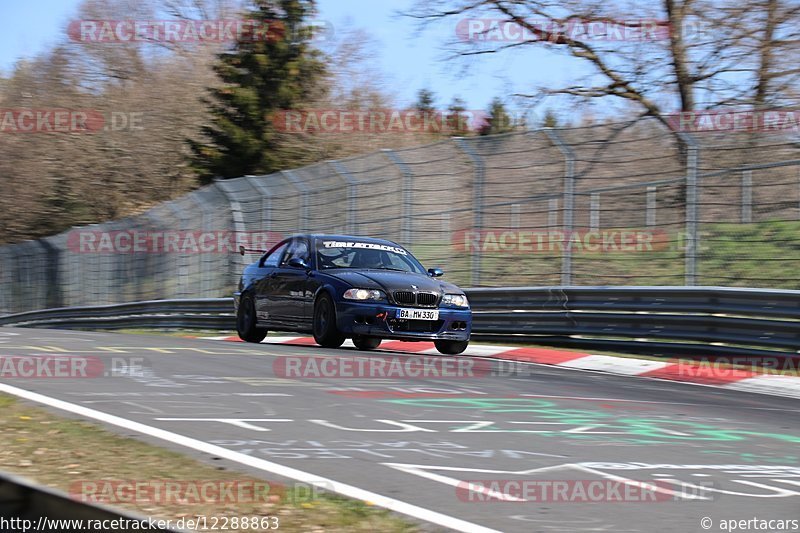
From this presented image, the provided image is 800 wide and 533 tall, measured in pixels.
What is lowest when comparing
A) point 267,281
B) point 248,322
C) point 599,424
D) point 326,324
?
point 599,424

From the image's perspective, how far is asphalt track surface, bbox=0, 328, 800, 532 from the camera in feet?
15.2

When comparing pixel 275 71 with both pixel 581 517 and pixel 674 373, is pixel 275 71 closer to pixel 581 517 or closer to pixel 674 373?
pixel 674 373

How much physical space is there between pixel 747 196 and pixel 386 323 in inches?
171

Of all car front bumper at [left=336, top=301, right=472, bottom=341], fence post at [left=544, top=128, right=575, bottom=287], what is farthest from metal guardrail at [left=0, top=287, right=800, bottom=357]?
car front bumper at [left=336, top=301, right=472, bottom=341]

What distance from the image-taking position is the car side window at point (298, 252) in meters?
14.2

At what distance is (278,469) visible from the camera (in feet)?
17.0

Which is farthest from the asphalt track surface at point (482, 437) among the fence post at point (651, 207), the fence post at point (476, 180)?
the fence post at point (476, 180)

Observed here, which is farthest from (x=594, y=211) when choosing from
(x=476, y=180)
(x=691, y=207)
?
(x=476, y=180)

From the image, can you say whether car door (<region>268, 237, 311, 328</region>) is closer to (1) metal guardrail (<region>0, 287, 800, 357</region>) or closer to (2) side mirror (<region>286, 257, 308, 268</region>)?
(2) side mirror (<region>286, 257, 308, 268</region>)

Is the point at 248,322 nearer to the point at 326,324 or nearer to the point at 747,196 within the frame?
the point at 326,324

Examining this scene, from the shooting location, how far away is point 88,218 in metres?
46.8

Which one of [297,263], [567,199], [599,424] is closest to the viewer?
[599,424]

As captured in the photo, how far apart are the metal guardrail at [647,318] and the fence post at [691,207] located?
1.29 feet

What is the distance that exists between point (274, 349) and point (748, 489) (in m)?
8.67
